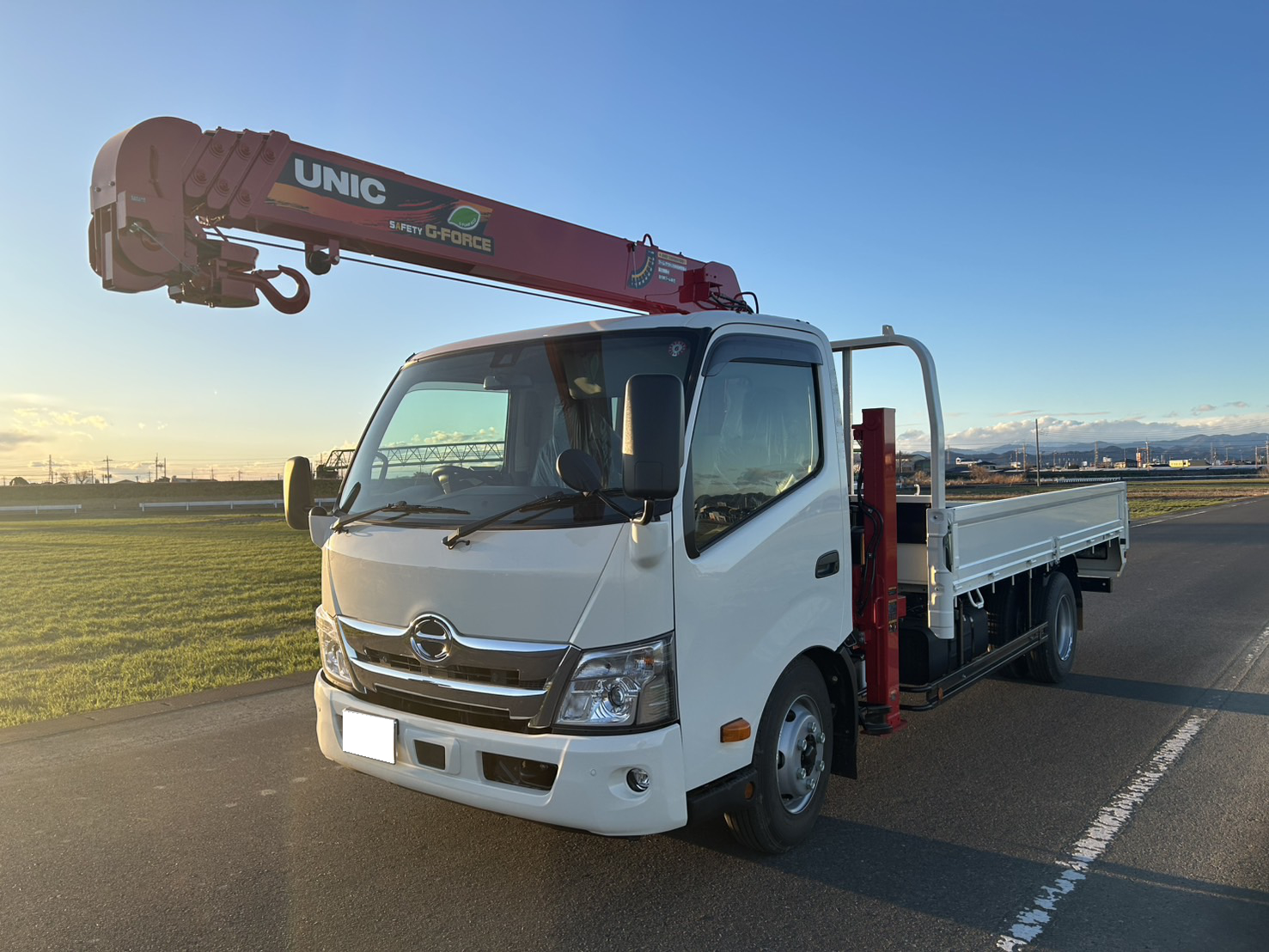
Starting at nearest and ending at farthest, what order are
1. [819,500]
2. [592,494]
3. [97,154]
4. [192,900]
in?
1. [592,494]
2. [192,900]
3. [819,500]
4. [97,154]

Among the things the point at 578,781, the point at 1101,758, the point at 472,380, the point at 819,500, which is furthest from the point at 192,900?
the point at 1101,758

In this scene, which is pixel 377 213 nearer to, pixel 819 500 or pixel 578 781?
pixel 819 500

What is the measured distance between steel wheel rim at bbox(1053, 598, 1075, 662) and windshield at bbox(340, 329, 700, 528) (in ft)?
15.0

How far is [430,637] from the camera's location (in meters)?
3.34

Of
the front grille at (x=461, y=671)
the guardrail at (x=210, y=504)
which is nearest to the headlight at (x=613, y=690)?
the front grille at (x=461, y=671)

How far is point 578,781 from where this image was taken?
300 cm

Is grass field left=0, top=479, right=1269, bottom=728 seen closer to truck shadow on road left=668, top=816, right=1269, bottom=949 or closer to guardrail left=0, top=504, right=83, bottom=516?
truck shadow on road left=668, top=816, right=1269, bottom=949

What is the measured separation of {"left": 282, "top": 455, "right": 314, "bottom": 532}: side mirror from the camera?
13.9ft

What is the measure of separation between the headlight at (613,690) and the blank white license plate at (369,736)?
0.79m

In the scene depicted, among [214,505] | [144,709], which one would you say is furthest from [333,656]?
[214,505]

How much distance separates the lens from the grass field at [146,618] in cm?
714

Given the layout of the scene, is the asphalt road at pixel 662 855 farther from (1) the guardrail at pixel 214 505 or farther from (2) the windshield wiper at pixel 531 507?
(1) the guardrail at pixel 214 505

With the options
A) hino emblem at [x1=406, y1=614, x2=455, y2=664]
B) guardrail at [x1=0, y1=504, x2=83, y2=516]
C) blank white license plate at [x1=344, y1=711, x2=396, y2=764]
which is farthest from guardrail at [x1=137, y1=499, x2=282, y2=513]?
hino emblem at [x1=406, y1=614, x2=455, y2=664]

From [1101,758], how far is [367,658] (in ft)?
12.9
